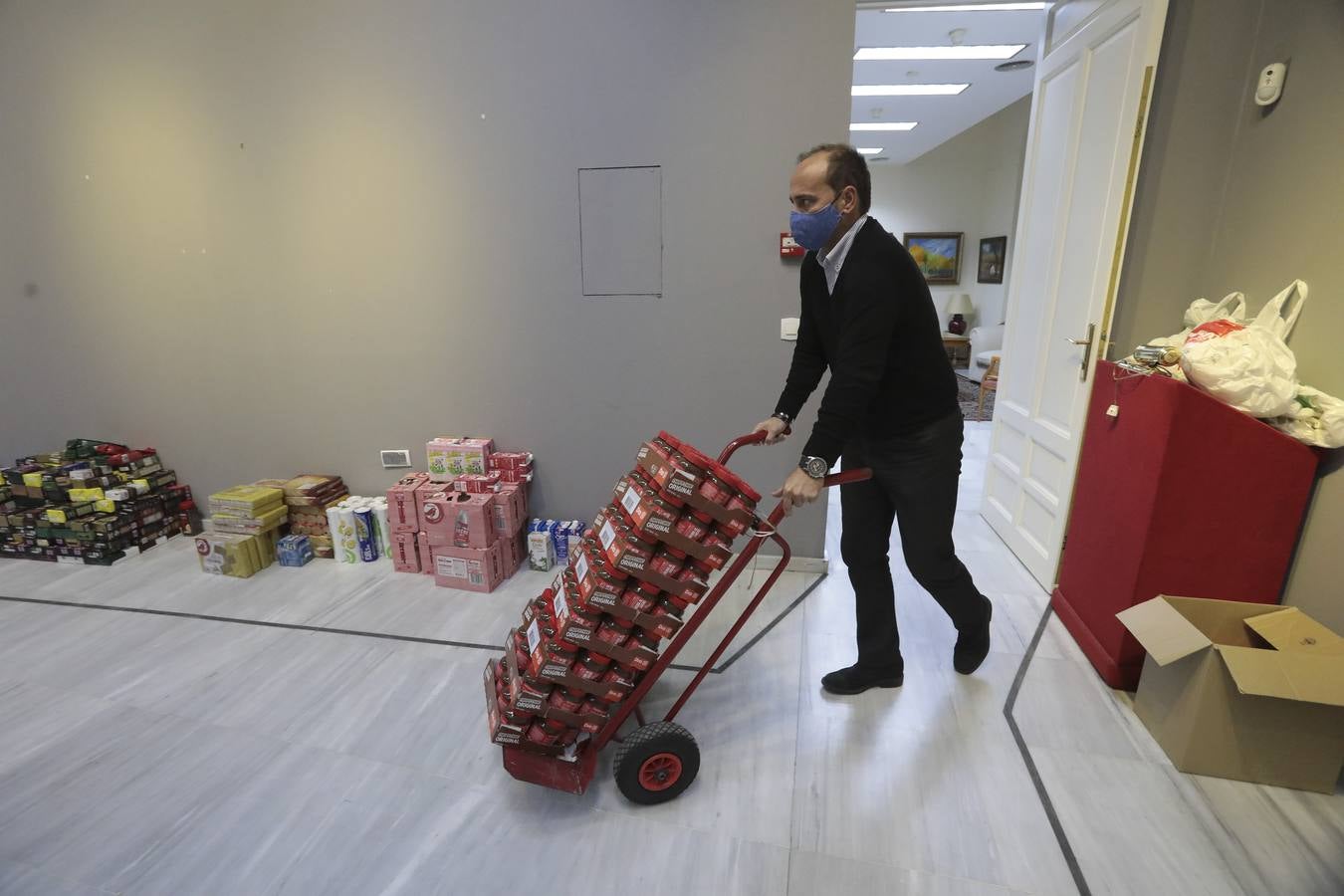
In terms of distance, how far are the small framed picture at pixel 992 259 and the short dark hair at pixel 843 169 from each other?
26.4 ft

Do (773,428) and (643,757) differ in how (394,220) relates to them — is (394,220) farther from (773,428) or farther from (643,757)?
(643,757)

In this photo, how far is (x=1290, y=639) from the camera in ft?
5.80

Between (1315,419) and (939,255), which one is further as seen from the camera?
(939,255)

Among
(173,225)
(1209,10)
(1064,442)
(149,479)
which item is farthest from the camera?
(149,479)

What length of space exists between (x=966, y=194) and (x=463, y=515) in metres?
9.39

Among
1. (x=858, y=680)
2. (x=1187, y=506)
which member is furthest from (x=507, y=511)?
(x=1187, y=506)

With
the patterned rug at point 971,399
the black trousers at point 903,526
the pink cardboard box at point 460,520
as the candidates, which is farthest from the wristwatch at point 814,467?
the patterned rug at point 971,399

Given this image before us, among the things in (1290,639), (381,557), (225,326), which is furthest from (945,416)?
(225,326)

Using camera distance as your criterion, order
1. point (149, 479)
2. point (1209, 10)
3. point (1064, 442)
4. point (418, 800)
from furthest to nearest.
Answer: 1. point (149, 479)
2. point (1064, 442)
3. point (1209, 10)
4. point (418, 800)

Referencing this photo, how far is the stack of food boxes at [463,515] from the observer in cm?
288

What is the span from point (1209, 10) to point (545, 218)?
8.80 feet

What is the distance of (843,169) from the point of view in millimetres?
1569

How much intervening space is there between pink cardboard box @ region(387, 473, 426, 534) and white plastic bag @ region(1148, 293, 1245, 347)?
316 centimetres

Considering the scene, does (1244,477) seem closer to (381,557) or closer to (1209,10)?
(1209,10)
